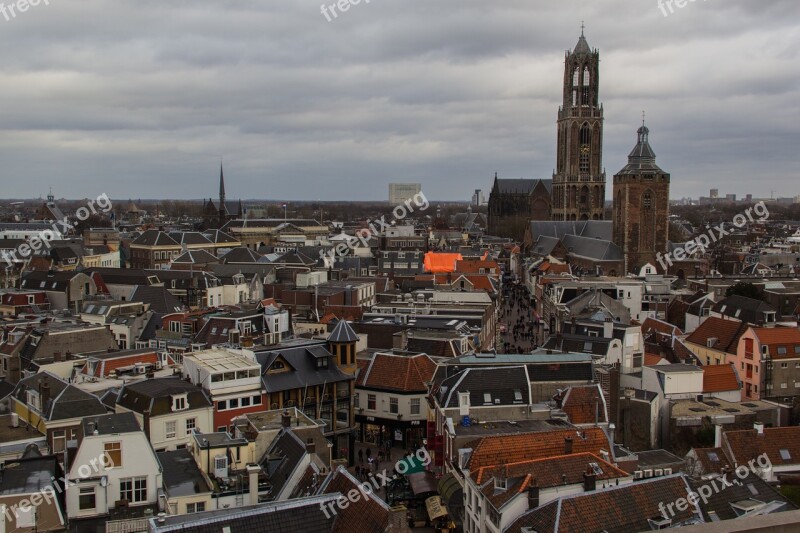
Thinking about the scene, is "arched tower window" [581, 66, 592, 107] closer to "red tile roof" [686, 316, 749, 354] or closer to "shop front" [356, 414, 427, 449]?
"red tile roof" [686, 316, 749, 354]

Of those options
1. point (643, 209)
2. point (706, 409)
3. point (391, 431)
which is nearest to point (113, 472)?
point (391, 431)

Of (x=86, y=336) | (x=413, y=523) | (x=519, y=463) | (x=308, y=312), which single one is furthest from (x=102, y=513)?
(x=308, y=312)

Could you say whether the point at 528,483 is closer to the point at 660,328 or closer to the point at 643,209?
the point at 660,328

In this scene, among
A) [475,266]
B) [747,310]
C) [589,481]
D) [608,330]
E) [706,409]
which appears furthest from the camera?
[475,266]

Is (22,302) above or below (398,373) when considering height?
above

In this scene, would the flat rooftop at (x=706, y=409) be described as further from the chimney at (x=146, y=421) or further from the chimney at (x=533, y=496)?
the chimney at (x=146, y=421)

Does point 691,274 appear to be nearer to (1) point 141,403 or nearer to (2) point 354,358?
(2) point 354,358
